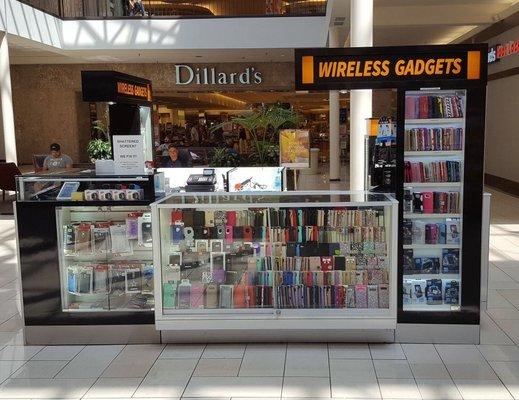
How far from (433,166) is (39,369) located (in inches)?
124

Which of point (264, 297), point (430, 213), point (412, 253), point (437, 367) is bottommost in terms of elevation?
point (437, 367)

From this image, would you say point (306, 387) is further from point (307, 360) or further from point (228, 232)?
point (228, 232)

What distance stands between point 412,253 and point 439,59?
144 cm

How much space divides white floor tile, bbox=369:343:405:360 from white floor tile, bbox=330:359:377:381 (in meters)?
0.13

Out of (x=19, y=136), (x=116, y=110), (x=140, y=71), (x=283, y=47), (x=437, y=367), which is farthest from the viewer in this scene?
(x=19, y=136)

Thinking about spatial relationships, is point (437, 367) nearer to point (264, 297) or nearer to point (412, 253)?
point (412, 253)

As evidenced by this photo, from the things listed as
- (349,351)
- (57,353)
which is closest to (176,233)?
(57,353)

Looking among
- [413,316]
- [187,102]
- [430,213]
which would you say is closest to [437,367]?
[413,316]

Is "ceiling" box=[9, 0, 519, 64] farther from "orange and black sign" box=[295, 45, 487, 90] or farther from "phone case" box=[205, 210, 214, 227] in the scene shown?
"phone case" box=[205, 210, 214, 227]

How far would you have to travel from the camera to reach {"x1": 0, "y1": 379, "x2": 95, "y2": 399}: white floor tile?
10.8ft

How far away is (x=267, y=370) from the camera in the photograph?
358 cm

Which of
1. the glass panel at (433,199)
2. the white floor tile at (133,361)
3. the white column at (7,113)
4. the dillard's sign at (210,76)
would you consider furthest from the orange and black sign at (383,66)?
the dillard's sign at (210,76)

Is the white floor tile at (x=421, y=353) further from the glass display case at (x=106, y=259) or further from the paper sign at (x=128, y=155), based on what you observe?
the paper sign at (x=128, y=155)

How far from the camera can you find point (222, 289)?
4051 millimetres
